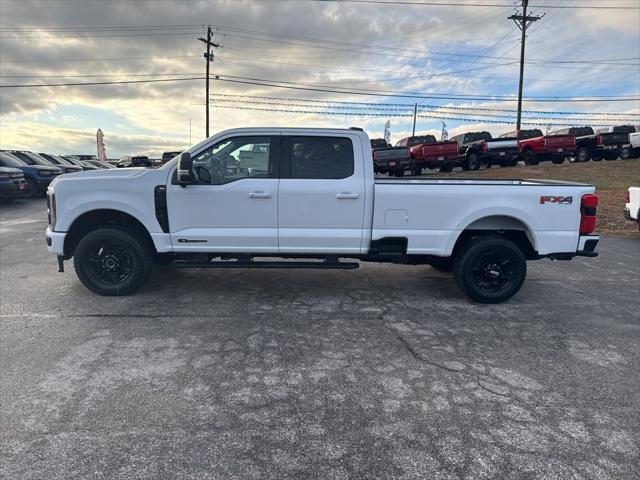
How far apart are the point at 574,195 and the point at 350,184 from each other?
2.66 metres

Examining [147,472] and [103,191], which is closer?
[147,472]

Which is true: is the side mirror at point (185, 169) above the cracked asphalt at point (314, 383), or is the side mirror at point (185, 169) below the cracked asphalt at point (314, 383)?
above

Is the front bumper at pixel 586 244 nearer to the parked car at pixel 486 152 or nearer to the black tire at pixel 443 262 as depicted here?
the black tire at pixel 443 262

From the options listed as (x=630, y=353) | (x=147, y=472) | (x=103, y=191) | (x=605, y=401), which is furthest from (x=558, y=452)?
(x=103, y=191)

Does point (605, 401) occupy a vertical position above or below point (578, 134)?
below

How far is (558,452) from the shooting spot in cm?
271

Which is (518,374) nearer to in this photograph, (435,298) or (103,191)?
(435,298)

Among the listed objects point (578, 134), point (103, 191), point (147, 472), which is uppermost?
point (578, 134)

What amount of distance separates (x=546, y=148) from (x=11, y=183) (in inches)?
988

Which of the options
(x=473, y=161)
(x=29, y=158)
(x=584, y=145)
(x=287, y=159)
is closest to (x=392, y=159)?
(x=473, y=161)

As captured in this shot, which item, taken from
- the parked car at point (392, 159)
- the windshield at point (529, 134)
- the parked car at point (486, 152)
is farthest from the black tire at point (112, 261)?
the windshield at point (529, 134)

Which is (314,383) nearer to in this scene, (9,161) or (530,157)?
(9,161)

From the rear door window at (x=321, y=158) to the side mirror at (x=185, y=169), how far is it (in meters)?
1.16

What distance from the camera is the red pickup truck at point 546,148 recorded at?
982 inches
